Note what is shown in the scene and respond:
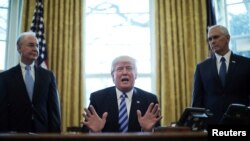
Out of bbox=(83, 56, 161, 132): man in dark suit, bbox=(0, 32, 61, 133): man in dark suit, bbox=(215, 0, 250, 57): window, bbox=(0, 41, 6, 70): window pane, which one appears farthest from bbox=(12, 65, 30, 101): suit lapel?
bbox=(215, 0, 250, 57): window

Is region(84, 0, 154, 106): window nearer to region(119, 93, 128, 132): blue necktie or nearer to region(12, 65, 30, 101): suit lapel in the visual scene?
region(12, 65, 30, 101): suit lapel

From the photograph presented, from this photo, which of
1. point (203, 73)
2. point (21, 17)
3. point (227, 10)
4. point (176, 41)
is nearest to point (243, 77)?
point (203, 73)

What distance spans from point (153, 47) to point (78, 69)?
49.1 inches

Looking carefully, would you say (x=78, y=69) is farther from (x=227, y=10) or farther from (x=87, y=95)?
(x=227, y=10)

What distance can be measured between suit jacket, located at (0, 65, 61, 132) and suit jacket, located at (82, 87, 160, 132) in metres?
0.47

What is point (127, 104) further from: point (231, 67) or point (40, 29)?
point (40, 29)

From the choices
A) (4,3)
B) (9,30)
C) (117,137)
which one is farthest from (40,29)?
(117,137)

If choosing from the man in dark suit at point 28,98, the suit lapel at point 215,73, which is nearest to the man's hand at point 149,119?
the suit lapel at point 215,73

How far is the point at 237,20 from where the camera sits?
564cm

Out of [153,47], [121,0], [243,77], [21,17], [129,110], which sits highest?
[121,0]

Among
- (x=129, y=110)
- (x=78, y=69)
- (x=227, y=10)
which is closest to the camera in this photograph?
(x=129, y=110)

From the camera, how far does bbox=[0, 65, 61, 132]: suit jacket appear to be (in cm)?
336

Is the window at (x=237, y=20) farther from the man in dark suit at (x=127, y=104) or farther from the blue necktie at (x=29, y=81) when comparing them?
the blue necktie at (x=29, y=81)

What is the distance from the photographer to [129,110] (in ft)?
10.9
